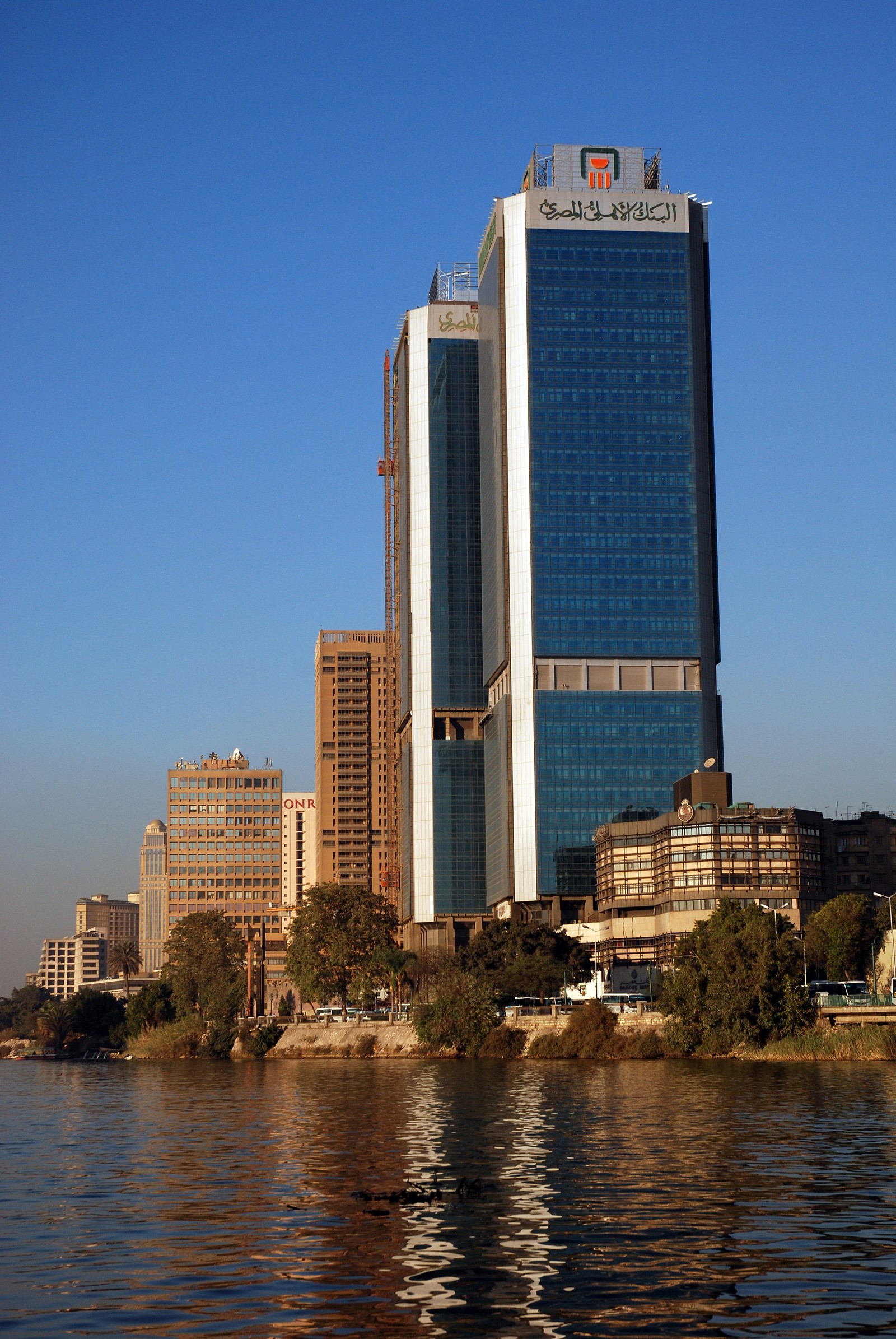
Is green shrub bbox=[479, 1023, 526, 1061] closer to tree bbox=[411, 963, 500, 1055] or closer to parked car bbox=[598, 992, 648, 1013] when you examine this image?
tree bbox=[411, 963, 500, 1055]

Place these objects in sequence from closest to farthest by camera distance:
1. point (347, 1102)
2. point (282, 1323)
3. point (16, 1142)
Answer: point (282, 1323) → point (16, 1142) → point (347, 1102)

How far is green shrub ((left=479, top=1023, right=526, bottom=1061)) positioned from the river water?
228ft

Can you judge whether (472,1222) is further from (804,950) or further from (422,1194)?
(804,950)

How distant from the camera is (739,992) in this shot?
131 meters

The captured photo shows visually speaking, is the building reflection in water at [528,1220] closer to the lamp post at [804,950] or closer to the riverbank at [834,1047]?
the riverbank at [834,1047]

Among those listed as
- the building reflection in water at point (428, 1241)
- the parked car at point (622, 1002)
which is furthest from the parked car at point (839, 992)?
the building reflection in water at point (428, 1241)

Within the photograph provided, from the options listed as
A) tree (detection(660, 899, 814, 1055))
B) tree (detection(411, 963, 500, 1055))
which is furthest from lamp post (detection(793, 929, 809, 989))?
tree (detection(411, 963, 500, 1055))

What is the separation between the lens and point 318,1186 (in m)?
52.6

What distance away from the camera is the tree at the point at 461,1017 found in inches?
6471

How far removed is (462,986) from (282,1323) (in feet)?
455

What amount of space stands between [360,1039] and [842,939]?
186 feet

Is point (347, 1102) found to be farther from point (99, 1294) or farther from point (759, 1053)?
point (99, 1294)

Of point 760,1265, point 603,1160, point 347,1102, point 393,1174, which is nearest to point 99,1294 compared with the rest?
point 760,1265

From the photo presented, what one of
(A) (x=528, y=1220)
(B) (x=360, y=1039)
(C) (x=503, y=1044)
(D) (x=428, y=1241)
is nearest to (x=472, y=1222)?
(A) (x=528, y=1220)
